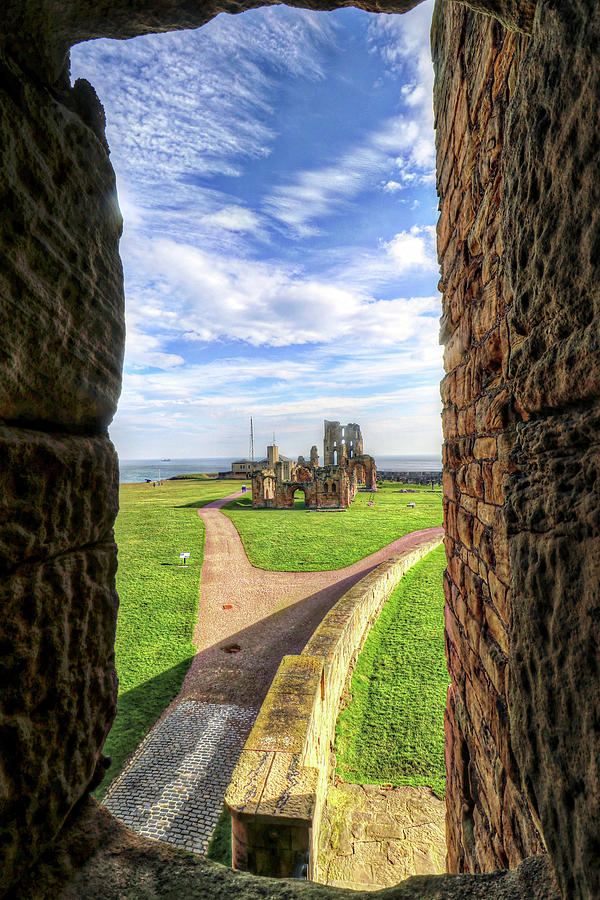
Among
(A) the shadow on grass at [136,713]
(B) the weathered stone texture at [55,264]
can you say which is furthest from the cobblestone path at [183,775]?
(B) the weathered stone texture at [55,264]

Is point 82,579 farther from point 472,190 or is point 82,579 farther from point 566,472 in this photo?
point 472,190

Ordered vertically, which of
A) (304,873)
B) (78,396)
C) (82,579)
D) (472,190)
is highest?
(472,190)

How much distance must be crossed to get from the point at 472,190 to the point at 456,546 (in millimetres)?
2128

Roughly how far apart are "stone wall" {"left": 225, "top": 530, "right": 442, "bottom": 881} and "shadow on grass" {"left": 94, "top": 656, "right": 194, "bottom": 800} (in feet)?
7.18

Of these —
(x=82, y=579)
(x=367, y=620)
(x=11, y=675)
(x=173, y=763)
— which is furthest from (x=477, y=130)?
(x=367, y=620)

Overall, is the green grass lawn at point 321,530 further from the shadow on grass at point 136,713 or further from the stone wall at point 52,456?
the stone wall at point 52,456

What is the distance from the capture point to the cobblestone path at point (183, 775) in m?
4.42

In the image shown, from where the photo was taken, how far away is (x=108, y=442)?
1625 mm

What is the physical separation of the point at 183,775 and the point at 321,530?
16.8m

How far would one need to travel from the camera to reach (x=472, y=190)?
2334 millimetres

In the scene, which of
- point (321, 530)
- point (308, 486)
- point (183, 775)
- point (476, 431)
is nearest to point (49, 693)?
point (476, 431)

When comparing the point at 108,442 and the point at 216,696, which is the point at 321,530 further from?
the point at 108,442

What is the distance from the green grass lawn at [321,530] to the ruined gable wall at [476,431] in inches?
467

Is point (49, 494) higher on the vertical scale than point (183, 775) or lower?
higher
